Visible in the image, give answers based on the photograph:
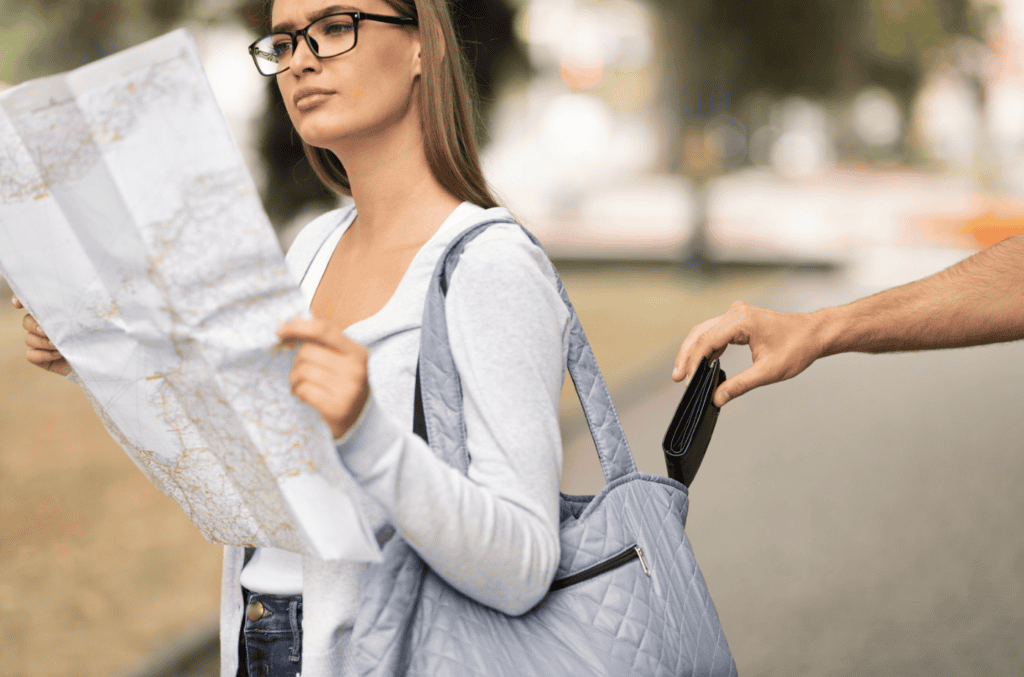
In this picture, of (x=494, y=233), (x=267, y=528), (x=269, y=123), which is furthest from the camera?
(x=269, y=123)

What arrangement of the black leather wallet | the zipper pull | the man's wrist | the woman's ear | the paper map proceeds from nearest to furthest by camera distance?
the paper map < the zipper pull < the woman's ear < the black leather wallet < the man's wrist

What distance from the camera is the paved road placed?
4281mm

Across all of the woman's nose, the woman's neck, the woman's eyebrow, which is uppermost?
the woman's eyebrow

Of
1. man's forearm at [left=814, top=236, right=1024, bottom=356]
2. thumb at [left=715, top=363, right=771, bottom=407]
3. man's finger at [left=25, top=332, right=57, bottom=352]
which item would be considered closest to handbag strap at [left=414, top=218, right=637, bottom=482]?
thumb at [left=715, top=363, right=771, bottom=407]

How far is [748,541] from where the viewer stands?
5363 mm

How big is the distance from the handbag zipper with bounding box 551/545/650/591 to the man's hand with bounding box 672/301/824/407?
55 cm

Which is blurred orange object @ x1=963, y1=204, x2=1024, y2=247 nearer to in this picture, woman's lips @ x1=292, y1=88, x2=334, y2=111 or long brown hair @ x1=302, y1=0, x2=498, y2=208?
long brown hair @ x1=302, y1=0, x2=498, y2=208

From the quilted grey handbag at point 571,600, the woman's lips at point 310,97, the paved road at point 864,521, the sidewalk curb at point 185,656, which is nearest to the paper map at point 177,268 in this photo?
the quilted grey handbag at point 571,600

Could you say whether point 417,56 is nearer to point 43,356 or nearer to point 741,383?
point 43,356

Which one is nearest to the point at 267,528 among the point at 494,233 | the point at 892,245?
the point at 494,233

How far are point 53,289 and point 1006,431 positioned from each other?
7.48 meters

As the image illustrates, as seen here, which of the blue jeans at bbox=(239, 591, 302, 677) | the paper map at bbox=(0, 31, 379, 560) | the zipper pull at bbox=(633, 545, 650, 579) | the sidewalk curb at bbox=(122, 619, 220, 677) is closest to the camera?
the paper map at bbox=(0, 31, 379, 560)

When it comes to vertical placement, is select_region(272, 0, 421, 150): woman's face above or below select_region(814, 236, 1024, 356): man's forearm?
above

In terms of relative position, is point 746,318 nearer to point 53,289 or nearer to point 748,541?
point 53,289
